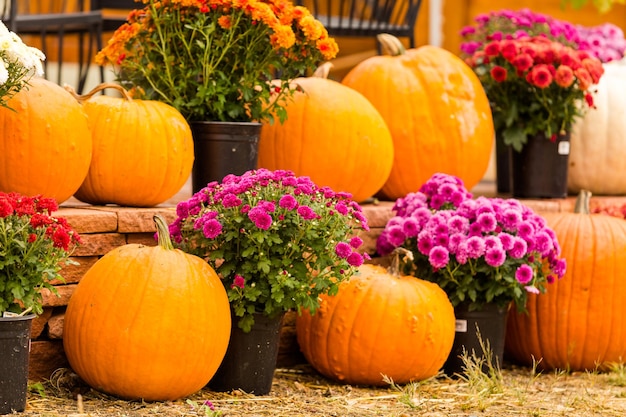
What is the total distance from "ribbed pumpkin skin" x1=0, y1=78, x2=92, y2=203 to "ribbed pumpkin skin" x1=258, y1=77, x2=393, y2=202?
745 mm

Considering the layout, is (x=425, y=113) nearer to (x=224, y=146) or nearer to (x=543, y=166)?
(x=543, y=166)

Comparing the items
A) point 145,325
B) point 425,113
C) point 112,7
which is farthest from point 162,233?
point 112,7

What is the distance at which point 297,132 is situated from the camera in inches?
138

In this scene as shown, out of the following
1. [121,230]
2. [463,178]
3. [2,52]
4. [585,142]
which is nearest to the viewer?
[2,52]

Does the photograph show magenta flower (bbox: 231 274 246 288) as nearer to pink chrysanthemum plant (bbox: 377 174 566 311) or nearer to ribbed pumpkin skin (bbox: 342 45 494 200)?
pink chrysanthemum plant (bbox: 377 174 566 311)

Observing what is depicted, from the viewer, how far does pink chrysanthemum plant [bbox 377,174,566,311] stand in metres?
3.23

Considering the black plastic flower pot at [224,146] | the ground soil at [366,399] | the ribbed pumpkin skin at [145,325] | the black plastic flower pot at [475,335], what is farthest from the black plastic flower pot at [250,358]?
the black plastic flower pot at [475,335]

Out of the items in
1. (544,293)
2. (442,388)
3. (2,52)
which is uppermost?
(2,52)

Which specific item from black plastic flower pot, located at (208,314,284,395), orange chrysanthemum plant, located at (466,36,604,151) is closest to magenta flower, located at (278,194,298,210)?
black plastic flower pot, located at (208,314,284,395)

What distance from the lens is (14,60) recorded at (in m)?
2.62

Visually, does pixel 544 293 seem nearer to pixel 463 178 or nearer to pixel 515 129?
pixel 463 178

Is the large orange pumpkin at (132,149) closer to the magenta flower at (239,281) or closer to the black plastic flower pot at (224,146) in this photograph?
the black plastic flower pot at (224,146)

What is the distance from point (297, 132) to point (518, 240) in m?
0.77

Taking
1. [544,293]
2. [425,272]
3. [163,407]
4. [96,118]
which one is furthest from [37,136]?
[544,293]
